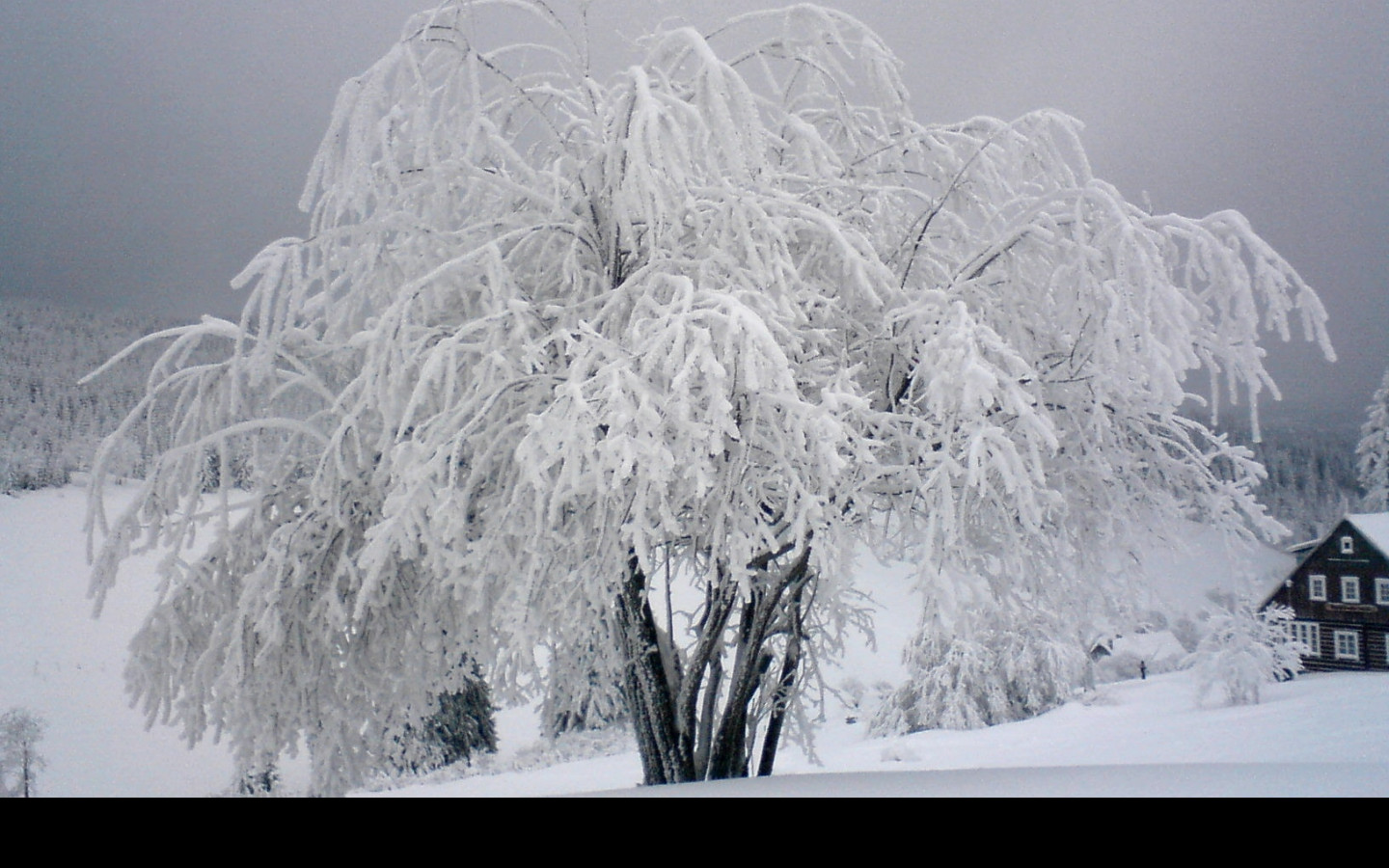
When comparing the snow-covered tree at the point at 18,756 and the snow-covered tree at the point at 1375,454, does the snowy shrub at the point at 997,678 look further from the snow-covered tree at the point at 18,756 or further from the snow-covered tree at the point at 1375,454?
the snow-covered tree at the point at 18,756

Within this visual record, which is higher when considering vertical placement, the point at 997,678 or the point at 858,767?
the point at 997,678

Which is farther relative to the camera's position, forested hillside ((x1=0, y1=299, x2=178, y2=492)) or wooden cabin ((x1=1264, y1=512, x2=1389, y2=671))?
forested hillside ((x1=0, y1=299, x2=178, y2=492))

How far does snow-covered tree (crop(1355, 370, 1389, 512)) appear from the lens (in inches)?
119

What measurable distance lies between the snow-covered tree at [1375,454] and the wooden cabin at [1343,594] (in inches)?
3.0

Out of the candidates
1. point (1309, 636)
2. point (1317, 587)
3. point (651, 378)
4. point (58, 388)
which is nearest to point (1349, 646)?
point (1309, 636)

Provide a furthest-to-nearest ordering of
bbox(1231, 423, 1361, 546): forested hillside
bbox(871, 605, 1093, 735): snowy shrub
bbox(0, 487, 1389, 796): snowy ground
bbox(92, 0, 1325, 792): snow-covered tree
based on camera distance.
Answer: bbox(871, 605, 1093, 735): snowy shrub
bbox(1231, 423, 1361, 546): forested hillside
bbox(0, 487, 1389, 796): snowy ground
bbox(92, 0, 1325, 792): snow-covered tree

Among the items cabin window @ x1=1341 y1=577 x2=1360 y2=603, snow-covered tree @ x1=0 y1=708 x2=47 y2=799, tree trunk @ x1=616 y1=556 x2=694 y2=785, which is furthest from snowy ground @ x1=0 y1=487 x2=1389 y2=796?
tree trunk @ x1=616 y1=556 x2=694 y2=785

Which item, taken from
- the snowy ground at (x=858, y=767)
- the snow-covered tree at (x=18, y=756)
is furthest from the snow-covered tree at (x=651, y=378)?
the snow-covered tree at (x=18, y=756)

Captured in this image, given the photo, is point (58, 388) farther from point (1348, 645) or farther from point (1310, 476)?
point (1348, 645)

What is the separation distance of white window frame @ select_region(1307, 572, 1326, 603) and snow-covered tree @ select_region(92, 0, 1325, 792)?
1.31 feet

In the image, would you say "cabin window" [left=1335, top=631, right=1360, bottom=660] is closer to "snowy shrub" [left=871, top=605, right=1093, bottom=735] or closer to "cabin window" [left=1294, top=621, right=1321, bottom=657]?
"cabin window" [left=1294, top=621, right=1321, bottom=657]

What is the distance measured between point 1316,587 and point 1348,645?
8.5 inches

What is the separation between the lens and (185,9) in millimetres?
3518

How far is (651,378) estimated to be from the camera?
2262mm
